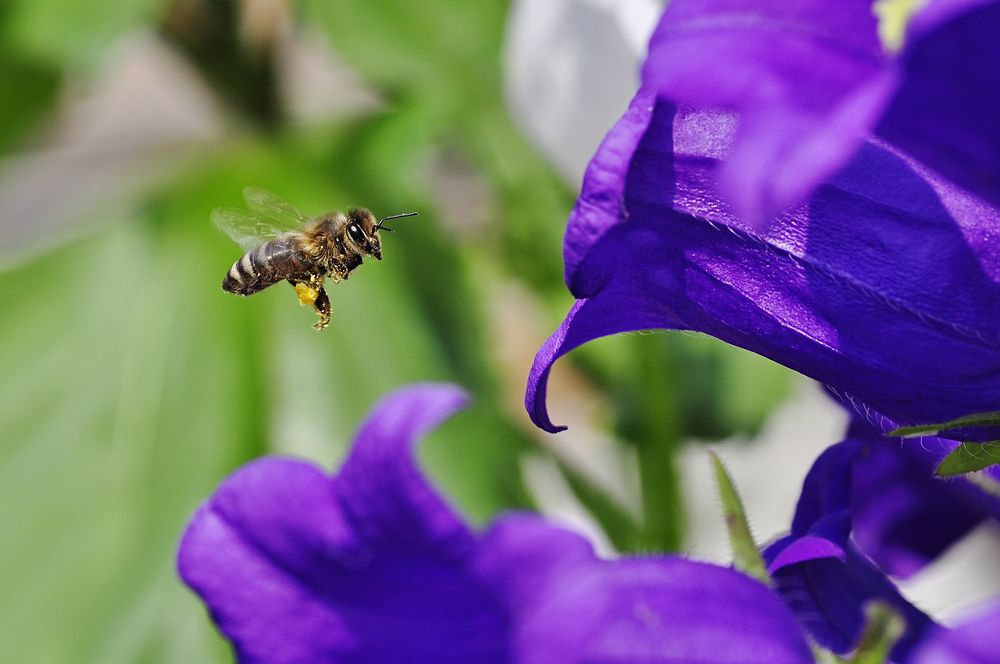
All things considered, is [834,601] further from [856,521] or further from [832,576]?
[856,521]

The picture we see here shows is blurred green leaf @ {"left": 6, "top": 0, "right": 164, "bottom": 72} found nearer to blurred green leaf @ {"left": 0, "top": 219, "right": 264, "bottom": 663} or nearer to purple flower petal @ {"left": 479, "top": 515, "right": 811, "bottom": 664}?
blurred green leaf @ {"left": 0, "top": 219, "right": 264, "bottom": 663}

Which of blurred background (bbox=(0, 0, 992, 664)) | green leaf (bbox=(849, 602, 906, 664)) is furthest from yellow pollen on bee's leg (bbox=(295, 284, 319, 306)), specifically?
green leaf (bbox=(849, 602, 906, 664))

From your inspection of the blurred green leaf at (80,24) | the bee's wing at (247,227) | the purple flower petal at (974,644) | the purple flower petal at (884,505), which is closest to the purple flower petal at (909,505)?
the purple flower petal at (884,505)

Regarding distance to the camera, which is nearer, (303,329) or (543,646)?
(543,646)

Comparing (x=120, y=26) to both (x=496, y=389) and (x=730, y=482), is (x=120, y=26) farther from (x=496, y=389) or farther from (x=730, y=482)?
(x=730, y=482)

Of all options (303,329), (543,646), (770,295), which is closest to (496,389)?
(303,329)

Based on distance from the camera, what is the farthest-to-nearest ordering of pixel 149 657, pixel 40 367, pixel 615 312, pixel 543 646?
pixel 40 367 → pixel 149 657 → pixel 615 312 → pixel 543 646

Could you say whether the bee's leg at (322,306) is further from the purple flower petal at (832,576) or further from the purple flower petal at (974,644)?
the purple flower petal at (974,644)
